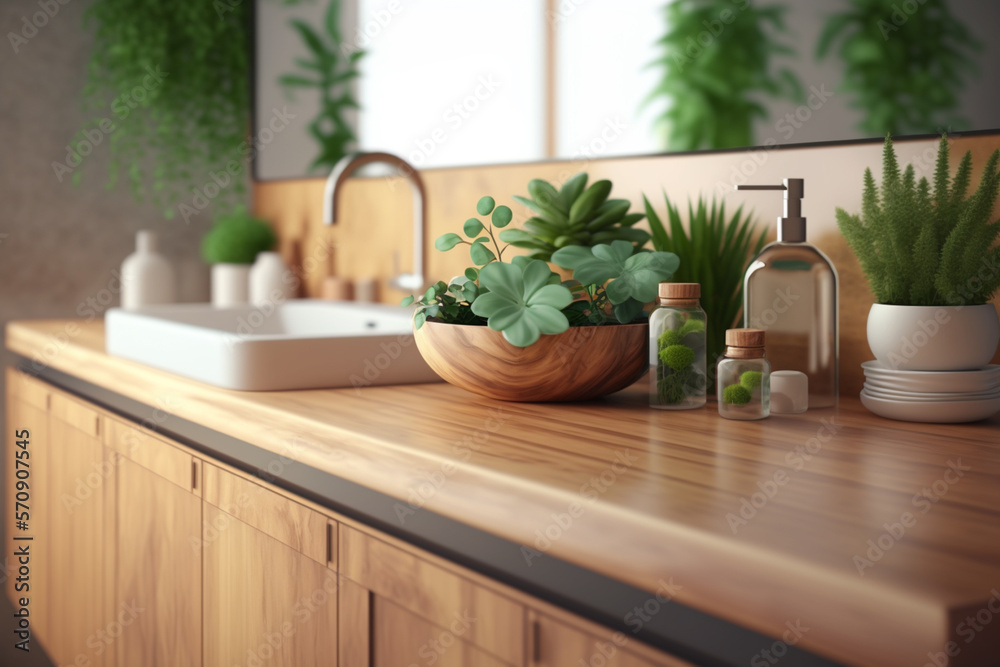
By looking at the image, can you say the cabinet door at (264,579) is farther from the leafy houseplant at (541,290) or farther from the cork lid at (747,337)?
the cork lid at (747,337)

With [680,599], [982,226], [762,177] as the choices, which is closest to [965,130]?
[982,226]

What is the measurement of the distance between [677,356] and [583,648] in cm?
43

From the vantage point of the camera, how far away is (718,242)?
128 centimetres

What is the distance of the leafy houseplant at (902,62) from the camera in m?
1.09

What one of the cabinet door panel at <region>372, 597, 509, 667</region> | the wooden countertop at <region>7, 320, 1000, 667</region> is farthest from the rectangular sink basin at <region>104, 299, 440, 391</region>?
the cabinet door panel at <region>372, 597, 509, 667</region>

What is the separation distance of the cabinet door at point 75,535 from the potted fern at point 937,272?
48.9 inches

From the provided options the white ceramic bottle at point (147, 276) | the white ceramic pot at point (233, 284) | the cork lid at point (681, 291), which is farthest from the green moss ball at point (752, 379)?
the white ceramic bottle at point (147, 276)

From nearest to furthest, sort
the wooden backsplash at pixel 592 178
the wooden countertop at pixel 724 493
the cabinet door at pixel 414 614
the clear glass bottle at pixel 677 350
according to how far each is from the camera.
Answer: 1. the wooden countertop at pixel 724 493
2. the cabinet door at pixel 414 614
3. the clear glass bottle at pixel 677 350
4. the wooden backsplash at pixel 592 178

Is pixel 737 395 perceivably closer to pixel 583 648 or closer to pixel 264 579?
pixel 583 648

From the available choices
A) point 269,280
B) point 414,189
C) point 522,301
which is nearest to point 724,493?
point 522,301

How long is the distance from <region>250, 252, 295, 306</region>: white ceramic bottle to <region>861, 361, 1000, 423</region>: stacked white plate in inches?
64.8

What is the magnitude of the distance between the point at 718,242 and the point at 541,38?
63 cm

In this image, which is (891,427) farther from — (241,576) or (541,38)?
(541,38)

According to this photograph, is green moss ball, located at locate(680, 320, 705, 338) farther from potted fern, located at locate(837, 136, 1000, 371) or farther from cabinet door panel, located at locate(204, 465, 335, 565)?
cabinet door panel, located at locate(204, 465, 335, 565)
